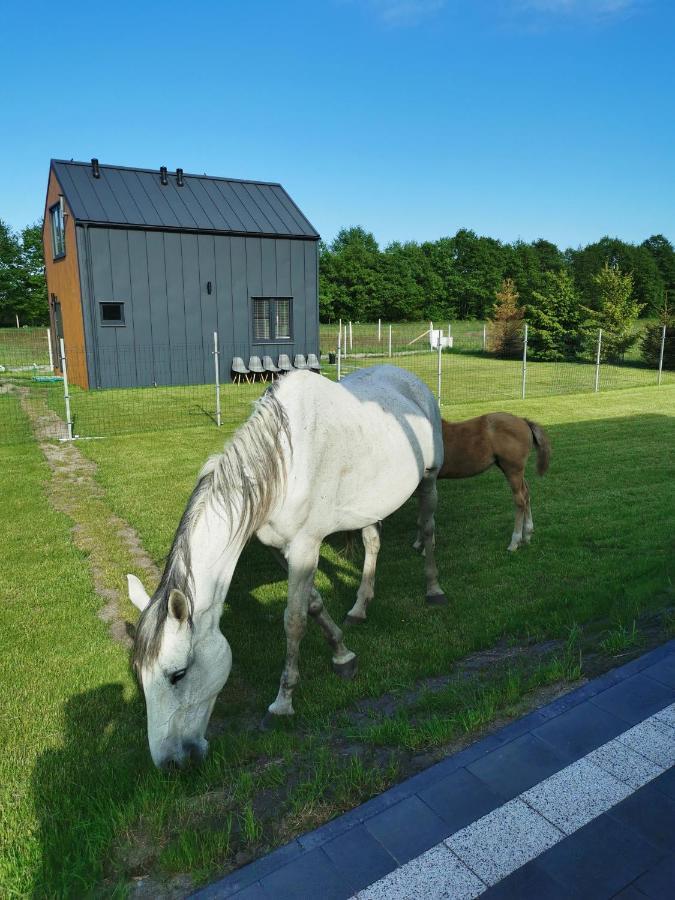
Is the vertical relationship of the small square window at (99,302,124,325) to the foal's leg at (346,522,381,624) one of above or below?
above

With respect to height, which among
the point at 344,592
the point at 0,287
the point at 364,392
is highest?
the point at 0,287

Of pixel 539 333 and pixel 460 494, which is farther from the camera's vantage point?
pixel 539 333

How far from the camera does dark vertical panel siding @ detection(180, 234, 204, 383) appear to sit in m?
18.2

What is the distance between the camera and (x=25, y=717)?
122 inches

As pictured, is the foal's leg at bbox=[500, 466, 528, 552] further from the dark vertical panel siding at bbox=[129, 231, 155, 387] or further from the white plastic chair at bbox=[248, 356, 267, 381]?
the dark vertical panel siding at bbox=[129, 231, 155, 387]

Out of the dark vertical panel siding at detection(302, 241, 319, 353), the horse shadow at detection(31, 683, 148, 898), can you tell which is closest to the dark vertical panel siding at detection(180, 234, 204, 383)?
the dark vertical panel siding at detection(302, 241, 319, 353)

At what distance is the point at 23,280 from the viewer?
4341cm

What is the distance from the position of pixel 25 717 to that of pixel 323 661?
5.28 feet

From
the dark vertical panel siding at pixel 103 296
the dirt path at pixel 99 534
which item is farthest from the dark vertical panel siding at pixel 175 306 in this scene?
the dirt path at pixel 99 534

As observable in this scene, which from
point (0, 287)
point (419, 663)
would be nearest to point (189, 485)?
point (419, 663)

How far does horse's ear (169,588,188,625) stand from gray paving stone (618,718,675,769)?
197 centimetres

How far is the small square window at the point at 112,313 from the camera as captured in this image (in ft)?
56.6

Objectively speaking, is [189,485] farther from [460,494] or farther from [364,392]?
[364,392]

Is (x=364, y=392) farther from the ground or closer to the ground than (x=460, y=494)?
farther from the ground
